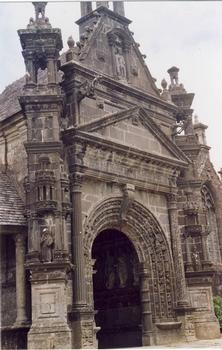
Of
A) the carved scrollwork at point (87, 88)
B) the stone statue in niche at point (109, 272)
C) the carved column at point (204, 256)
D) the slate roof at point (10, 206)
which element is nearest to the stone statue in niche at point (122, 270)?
the stone statue in niche at point (109, 272)

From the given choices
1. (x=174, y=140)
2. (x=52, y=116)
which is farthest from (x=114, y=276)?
(x=52, y=116)

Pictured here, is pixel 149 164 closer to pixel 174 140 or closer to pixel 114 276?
pixel 174 140

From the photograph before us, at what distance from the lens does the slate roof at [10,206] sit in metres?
14.0


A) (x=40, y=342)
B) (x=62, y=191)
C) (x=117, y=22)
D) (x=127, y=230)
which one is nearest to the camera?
(x=40, y=342)

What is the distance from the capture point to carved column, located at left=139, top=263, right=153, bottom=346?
53.1 ft

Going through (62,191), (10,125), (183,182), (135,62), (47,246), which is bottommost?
(47,246)

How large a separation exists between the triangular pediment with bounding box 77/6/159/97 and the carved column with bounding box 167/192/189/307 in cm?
368

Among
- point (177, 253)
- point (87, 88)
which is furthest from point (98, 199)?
point (177, 253)

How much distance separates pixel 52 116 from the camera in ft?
46.9

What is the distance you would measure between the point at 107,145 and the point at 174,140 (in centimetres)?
408

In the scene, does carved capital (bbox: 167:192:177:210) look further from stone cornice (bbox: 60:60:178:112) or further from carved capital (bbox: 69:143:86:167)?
carved capital (bbox: 69:143:86:167)

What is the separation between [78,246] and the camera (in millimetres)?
14070

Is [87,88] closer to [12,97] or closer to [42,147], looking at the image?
[42,147]

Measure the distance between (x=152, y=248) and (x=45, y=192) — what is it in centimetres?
487
